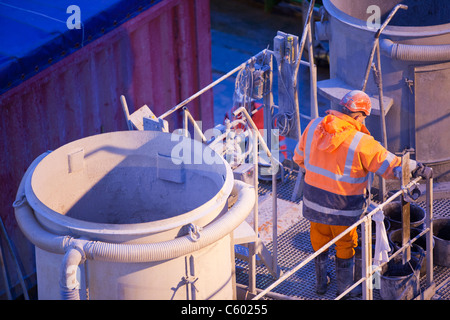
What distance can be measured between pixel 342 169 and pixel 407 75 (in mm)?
1967

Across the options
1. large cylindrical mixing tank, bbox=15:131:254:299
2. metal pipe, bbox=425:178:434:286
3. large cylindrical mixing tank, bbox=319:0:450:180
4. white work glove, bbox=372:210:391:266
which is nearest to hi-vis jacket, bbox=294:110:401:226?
white work glove, bbox=372:210:391:266

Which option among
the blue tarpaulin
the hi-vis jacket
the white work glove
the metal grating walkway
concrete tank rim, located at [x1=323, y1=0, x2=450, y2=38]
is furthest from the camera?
concrete tank rim, located at [x1=323, y1=0, x2=450, y2=38]

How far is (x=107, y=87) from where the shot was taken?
27.9 ft

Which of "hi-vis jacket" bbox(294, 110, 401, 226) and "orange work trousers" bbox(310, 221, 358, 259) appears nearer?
"hi-vis jacket" bbox(294, 110, 401, 226)

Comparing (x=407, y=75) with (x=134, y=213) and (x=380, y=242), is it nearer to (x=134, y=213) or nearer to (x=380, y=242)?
(x=380, y=242)

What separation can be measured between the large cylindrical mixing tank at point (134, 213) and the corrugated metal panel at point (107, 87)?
1.95 metres

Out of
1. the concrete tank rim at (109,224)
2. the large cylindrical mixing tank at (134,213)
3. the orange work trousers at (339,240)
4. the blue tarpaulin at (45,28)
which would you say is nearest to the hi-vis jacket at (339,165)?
the orange work trousers at (339,240)

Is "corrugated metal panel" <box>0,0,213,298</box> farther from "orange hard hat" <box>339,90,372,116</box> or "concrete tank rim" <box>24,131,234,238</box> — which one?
"orange hard hat" <box>339,90,372,116</box>

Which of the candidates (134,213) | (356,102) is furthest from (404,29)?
(134,213)

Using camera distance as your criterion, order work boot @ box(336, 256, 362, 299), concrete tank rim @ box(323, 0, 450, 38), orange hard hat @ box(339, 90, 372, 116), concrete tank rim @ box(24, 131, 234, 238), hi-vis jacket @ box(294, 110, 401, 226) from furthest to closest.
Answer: concrete tank rim @ box(323, 0, 450, 38) → work boot @ box(336, 256, 362, 299) → orange hard hat @ box(339, 90, 372, 116) → hi-vis jacket @ box(294, 110, 401, 226) → concrete tank rim @ box(24, 131, 234, 238)

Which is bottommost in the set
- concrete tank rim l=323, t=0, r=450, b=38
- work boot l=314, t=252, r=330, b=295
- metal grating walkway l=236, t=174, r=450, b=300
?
metal grating walkway l=236, t=174, r=450, b=300

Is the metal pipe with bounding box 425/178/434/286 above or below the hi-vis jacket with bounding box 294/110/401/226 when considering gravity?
below

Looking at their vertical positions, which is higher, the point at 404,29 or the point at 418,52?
the point at 404,29

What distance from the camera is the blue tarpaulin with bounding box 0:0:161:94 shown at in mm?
7273
